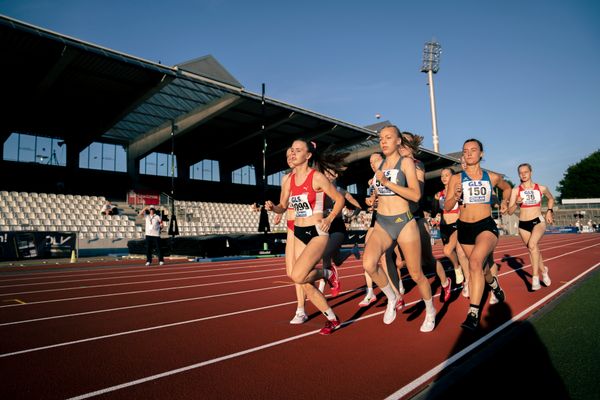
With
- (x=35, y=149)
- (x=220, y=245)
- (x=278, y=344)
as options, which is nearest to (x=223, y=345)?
(x=278, y=344)

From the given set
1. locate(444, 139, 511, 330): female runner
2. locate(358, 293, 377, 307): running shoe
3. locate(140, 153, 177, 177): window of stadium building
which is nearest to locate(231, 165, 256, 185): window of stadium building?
locate(140, 153, 177, 177): window of stadium building

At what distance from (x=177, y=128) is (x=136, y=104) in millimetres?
5899

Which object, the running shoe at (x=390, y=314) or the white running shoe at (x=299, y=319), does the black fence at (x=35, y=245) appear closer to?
the white running shoe at (x=299, y=319)

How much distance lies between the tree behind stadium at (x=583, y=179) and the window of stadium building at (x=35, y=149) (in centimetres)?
8747

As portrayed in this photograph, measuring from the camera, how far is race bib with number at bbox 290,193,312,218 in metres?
4.77

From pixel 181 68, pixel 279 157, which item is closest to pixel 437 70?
pixel 279 157

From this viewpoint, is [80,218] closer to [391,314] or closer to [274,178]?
[391,314]

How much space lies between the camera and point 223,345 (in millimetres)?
4156

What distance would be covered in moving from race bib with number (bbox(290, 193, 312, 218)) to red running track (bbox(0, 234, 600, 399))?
4.21 feet

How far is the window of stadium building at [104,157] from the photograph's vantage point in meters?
34.4

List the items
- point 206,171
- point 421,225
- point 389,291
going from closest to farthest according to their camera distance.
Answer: point 389,291, point 421,225, point 206,171

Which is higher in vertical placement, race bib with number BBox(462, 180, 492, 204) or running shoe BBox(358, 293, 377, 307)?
race bib with number BBox(462, 180, 492, 204)

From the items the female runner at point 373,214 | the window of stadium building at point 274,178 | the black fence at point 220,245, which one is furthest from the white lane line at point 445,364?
the window of stadium building at point 274,178

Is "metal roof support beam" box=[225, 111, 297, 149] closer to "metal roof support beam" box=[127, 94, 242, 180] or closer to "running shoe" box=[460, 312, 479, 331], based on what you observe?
"metal roof support beam" box=[127, 94, 242, 180]
